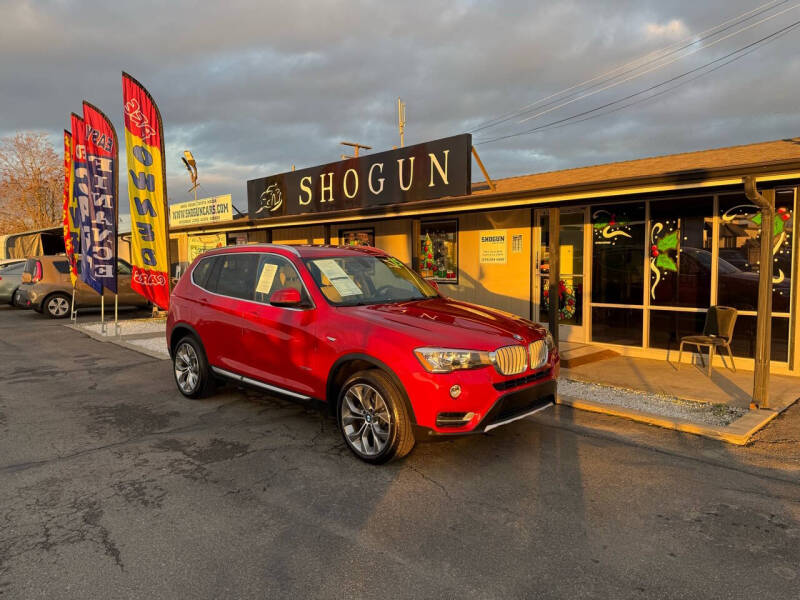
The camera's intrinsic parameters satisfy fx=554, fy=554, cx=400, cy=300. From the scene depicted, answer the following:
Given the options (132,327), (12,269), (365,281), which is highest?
(12,269)

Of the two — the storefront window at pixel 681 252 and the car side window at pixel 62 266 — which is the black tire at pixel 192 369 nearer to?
the storefront window at pixel 681 252

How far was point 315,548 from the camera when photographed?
10.4 feet

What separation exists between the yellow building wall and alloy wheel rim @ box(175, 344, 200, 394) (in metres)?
6.26

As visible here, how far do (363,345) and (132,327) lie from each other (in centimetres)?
1113

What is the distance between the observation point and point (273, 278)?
18.1ft

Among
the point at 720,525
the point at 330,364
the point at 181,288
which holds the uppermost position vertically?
the point at 181,288

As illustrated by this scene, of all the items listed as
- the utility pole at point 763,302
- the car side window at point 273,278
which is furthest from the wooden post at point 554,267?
the car side window at point 273,278

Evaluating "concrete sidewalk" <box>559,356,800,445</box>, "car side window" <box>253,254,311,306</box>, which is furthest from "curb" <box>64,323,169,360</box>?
"concrete sidewalk" <box>559,356,800,445</box>

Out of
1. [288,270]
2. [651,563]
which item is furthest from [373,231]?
[651,563]

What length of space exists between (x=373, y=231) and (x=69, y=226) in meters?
8.63

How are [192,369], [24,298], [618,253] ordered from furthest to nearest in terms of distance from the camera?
1. [24,298]
2. [618,253]
3. [192,369]

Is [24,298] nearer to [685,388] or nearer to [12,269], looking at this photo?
[12,269]

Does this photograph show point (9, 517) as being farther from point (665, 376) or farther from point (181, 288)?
point (665, 376)

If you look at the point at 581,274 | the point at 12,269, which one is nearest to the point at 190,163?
the point at 12,269
